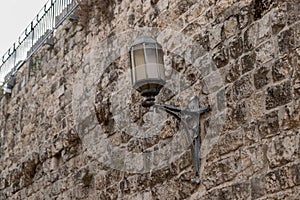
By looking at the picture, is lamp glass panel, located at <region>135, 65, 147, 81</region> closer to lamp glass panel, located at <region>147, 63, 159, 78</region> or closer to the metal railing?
lamp glass panel, located at <region>147, 63, 159, 78</region>

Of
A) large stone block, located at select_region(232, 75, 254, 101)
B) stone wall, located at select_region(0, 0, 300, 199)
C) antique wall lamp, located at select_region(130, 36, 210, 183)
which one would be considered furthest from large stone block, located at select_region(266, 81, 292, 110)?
antique wall lamp, located at select_region(130, 36, 210, 183)

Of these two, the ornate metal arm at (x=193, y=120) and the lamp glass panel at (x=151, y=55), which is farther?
the ornate metal arm at (x=193, y=120)

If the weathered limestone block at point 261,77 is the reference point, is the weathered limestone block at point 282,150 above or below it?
below

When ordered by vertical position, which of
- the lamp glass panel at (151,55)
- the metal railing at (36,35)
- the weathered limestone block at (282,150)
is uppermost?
the metal railing at (36,35)

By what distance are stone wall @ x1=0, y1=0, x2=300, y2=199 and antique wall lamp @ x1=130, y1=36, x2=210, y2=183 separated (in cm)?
5

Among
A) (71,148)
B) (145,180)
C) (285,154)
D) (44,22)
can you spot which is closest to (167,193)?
(145,180)

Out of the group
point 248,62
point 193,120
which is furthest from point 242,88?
point 193,120

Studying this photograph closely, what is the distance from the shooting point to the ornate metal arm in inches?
153

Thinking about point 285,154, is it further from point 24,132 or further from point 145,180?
point 24,132

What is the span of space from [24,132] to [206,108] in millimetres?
3399

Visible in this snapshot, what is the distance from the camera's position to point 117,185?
15.7ft

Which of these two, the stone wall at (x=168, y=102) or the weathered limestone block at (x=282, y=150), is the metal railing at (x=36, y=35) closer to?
the stone wall at (x=168, y=102)

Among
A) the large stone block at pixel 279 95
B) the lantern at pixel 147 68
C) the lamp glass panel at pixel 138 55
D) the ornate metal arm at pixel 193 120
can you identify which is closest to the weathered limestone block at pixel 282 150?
the large stone block at pixel 279 95

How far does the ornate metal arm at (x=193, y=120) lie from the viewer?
3.90 m
